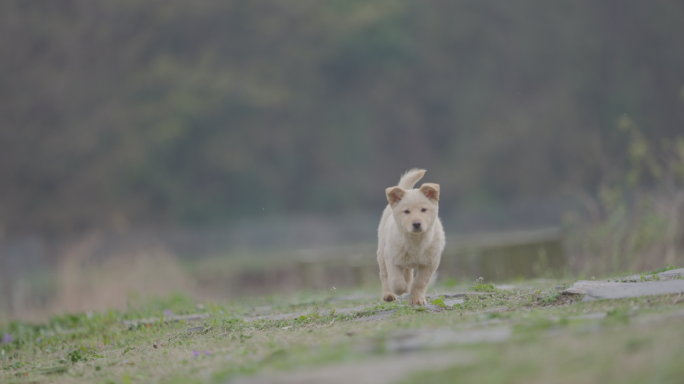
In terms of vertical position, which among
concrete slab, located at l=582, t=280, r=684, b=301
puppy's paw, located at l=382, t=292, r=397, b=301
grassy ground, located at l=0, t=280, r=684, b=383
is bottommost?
grassy ground, located at l=0, t=280, r=684, b=383

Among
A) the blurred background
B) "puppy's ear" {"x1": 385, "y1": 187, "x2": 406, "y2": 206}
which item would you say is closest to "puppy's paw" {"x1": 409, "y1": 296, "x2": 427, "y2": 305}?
"puppy's ear" {"x1": 385, "y1": 187, "x2": 406, "y2": 206}

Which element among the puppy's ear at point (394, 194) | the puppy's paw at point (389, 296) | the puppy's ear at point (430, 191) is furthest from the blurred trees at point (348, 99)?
the puppy's ear at point (430, 191)

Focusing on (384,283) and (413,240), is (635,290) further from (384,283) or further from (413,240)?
(384,283)

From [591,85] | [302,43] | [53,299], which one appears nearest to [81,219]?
[302,43]

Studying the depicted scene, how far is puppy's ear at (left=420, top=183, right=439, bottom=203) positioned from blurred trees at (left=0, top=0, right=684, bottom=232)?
25507 millimetres

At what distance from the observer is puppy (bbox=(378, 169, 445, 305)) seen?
6.06 meters

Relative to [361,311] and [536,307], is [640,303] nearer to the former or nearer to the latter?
[536,307]

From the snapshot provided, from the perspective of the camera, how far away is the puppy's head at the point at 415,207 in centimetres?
599

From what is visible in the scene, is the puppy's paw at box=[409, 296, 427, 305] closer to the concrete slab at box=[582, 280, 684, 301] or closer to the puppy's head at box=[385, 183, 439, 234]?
the puppy's head at box=[385, 183, 439, 234]

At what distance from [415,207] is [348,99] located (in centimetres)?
3472

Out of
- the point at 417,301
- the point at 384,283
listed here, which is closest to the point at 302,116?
the point at 384,283

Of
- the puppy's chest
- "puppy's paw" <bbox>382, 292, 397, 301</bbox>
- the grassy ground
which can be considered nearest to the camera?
the grassy ground

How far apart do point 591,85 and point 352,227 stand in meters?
17.2

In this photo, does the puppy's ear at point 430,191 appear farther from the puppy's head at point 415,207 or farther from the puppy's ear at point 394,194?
the puppy's ear at point 394,194
